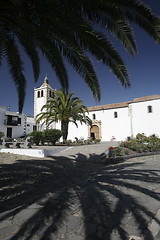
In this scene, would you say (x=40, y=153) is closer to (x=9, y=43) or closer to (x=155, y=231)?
(x=9, y=43)

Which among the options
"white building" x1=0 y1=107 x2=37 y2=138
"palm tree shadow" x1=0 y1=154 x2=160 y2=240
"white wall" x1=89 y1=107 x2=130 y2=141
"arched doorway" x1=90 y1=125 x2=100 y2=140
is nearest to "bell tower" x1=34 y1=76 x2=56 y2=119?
"white building" x1=0 y1=107 x2=37 y2=138

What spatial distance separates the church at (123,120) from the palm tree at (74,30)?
2027cm

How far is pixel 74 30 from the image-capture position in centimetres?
350

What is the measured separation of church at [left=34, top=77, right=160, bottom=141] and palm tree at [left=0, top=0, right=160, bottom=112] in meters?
20.3

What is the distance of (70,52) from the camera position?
168 inches

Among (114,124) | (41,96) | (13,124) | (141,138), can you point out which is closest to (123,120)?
(114,124)

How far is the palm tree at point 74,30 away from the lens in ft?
9.91

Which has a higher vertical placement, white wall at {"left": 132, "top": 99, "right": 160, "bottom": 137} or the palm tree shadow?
white wall at {"left": 132, "top": 99, "right": 160, "bottom": 137}

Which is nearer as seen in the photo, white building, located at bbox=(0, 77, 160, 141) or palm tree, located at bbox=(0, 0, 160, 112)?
palm tree, located at bbox=(0, 0, 160, 112)

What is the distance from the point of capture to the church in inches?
1019

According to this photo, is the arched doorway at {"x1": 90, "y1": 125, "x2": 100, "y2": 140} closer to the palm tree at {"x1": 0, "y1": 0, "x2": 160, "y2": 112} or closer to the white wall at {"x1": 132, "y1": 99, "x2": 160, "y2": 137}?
the white wall at {"x1": 132, "y1": 99, "x2": 160, "y2": 137}

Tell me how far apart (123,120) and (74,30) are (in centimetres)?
2652

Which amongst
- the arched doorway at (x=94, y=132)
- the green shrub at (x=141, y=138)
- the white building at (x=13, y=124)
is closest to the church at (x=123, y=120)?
the arched doorway at (x=94, y=132)

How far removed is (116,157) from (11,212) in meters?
7.18
